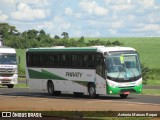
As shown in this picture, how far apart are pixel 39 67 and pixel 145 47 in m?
81.1

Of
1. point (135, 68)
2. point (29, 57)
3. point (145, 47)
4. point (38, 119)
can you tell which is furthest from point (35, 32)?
point (38, 119)

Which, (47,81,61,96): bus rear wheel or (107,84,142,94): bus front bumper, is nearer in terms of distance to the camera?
(107,84,142,94): bus front bumper

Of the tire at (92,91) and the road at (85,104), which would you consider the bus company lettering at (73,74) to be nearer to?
the tire at (92,91)

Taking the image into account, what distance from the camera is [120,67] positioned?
3253cm

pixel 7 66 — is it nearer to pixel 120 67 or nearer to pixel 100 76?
pixel 100 76

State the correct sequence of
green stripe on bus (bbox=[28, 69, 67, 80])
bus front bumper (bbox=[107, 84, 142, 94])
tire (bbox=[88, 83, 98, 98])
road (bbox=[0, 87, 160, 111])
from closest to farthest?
1. road (bbox=[0, 87, 160, 111])
2. bus front bumper (bbox=[107, 84, 142, 94])
3. tire (bbox=[88, 83, 98, 98])
4. green stripe on bus (bbox=[28, 69, 67, 80])

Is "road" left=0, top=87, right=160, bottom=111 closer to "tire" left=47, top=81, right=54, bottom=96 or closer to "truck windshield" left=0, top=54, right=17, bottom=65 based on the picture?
"tire" left=47, top=81, right=54, bottom=96

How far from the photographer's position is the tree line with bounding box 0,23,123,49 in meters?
99.9

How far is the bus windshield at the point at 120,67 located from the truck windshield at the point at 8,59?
16093mm

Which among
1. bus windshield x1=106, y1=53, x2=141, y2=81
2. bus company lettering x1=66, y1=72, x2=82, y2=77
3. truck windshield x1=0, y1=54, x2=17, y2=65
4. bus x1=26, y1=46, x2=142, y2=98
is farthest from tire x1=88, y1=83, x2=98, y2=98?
truck windshield x1=0, y1=54, x2=17, y2=65

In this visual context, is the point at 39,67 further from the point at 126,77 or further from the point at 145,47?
the point at 145,47

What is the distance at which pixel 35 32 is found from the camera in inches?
4582

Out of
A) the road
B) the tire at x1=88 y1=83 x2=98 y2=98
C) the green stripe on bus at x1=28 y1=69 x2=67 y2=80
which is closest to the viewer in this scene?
the road

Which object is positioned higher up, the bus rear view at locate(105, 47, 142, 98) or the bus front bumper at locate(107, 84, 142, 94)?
the bus rear view at locate(105, 47, 142, 98)
